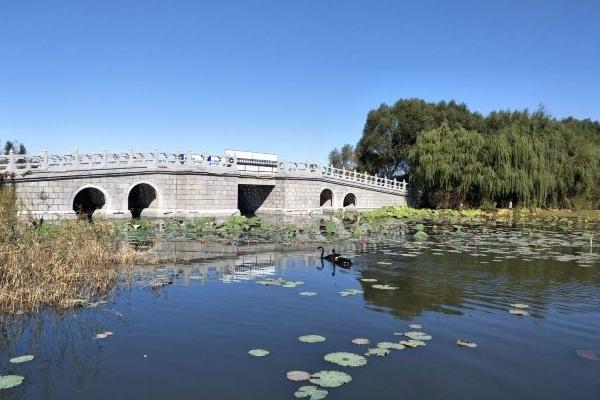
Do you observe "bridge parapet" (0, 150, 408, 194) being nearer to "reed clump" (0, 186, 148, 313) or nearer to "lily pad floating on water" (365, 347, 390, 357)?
"reed clump" (0, 186, 148, 313)

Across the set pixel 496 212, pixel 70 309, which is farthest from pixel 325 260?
pixel 496 212

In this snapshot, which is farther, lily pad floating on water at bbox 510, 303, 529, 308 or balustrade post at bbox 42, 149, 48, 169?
balustrade post at bbox 42, 149, 48, 169

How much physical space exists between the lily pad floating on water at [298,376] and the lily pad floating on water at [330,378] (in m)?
0.06

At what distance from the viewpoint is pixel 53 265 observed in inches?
334

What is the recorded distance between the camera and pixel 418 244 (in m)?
16.4

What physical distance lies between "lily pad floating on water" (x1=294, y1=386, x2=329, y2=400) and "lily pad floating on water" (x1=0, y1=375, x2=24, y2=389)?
2.70 m

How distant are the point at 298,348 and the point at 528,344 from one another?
9.25ft

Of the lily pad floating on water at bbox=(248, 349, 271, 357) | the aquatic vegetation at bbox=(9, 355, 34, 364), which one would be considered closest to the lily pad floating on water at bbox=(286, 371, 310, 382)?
the lily pad floating on water at bbox=(248, 349, 271, 357)

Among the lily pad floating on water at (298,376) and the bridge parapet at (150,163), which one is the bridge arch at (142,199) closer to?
the bridge parapet at (150,163)

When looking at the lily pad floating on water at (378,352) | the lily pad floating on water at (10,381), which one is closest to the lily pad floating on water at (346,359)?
the lily pad floating on water at (378,352)

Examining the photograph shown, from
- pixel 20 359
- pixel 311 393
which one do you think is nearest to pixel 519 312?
pixel 311 393

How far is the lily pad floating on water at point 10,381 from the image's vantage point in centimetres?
489

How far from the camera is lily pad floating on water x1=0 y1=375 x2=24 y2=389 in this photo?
4.89 metres

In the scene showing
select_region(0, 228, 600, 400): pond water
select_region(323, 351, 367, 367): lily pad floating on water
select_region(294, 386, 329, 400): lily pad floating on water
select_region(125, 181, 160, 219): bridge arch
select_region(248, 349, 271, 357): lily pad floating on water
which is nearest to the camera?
select_region(294, 386, 329, 400): lily pad floating on water
